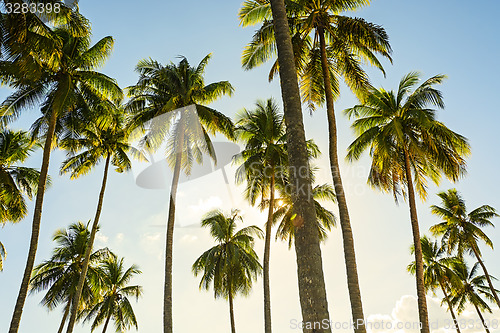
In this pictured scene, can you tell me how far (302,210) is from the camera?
233 inches

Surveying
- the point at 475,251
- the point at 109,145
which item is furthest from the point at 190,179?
the point at 475,251

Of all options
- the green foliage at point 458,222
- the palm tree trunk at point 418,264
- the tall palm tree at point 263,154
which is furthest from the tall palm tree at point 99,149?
the green foliage at point 458,222

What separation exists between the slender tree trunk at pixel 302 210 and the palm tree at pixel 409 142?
29.3 feet

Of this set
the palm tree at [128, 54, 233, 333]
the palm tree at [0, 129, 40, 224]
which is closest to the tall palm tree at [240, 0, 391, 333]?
the palm tree at [128, 54, 233, 333]

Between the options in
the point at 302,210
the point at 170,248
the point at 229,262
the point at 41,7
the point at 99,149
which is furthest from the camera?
the point at 229,262

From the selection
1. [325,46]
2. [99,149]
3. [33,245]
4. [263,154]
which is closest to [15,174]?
[99,149]

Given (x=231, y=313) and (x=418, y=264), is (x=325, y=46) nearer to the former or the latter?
(x=418, y=264)

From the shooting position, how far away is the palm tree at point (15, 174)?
63.5 feet

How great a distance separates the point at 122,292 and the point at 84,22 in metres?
21.1

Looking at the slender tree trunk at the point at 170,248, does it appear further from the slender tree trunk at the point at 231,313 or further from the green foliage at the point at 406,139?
the slender tree trunk at the point at 231,313

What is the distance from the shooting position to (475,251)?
28.4 metres

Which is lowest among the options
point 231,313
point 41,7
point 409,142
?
point 231,313

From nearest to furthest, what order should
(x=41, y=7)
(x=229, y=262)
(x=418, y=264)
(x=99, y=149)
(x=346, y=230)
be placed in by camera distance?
(x=346, y=230) → (x=41, y=7) → (x=418, y=264) → (x=99, y=149) → (x=229, y=262)

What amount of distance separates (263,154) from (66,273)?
50.6 feet
